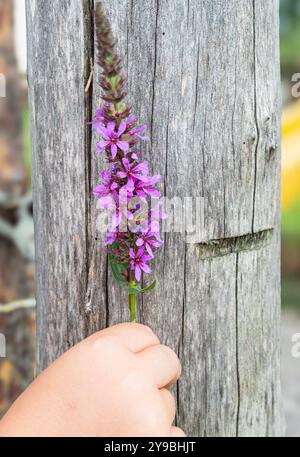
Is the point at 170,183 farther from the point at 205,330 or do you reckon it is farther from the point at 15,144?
the point at 15,144

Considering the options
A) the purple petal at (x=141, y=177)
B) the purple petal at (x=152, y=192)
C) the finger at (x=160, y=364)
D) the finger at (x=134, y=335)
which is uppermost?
the purple petal at (x=141, y=177)

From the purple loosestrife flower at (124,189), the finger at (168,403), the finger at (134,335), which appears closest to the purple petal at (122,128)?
the purple loosestrife flower at (124,189)

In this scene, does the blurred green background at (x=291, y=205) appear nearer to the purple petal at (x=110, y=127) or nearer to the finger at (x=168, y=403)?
the finger at (x=168, y=403)

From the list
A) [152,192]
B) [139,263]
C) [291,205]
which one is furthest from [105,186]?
[291,205]

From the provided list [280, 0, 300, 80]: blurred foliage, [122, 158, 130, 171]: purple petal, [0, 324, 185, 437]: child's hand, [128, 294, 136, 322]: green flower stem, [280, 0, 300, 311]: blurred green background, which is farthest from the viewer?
[280, 0, 300, 80]: blurred foliage

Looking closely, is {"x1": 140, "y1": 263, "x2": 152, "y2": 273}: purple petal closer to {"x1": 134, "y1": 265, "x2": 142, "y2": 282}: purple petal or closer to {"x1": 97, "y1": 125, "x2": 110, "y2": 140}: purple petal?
{"x1": 134, "y1": 265, "x2": 142, "y2": 282}: purple petal

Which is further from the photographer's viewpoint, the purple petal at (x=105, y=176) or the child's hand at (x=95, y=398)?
the purple petal at (x=105, y=176)

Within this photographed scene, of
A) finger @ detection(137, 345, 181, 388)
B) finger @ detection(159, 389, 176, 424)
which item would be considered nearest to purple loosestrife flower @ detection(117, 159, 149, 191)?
finger @ detection(137, 345, 181, 388)

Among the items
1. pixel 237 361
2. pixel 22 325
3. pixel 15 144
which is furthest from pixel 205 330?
pixel 15 144
